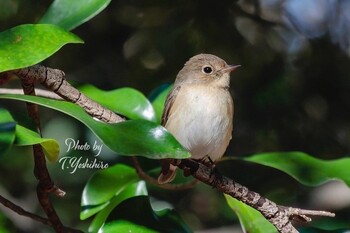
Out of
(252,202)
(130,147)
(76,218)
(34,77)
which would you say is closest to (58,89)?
(34,77)

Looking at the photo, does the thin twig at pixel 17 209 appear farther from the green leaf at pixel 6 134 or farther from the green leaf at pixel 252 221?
the green leaf at pixel 252 221

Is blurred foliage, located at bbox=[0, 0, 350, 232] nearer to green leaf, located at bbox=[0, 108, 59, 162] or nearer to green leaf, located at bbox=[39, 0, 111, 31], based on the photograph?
green leaf, located at bbox=[39, 0, 111, 31]

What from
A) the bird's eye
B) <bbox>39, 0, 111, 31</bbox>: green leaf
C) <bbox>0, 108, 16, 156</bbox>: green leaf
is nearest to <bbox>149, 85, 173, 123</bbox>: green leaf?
the bird's eye

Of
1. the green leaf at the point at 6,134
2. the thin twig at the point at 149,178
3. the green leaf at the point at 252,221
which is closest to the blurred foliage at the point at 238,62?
the thin twig at the point at 149,178

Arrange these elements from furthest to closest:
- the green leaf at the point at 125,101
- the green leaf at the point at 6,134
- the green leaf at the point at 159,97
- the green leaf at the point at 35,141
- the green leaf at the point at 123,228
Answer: the green leaf at the point at 159,97, the green leaf at the point at 125,101, the green leaf at the point at 123,228, the green leaf at the point at 35,141, the green leaf at the point at 6,134

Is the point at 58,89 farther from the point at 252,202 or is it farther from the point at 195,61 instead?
the point at 195,61
